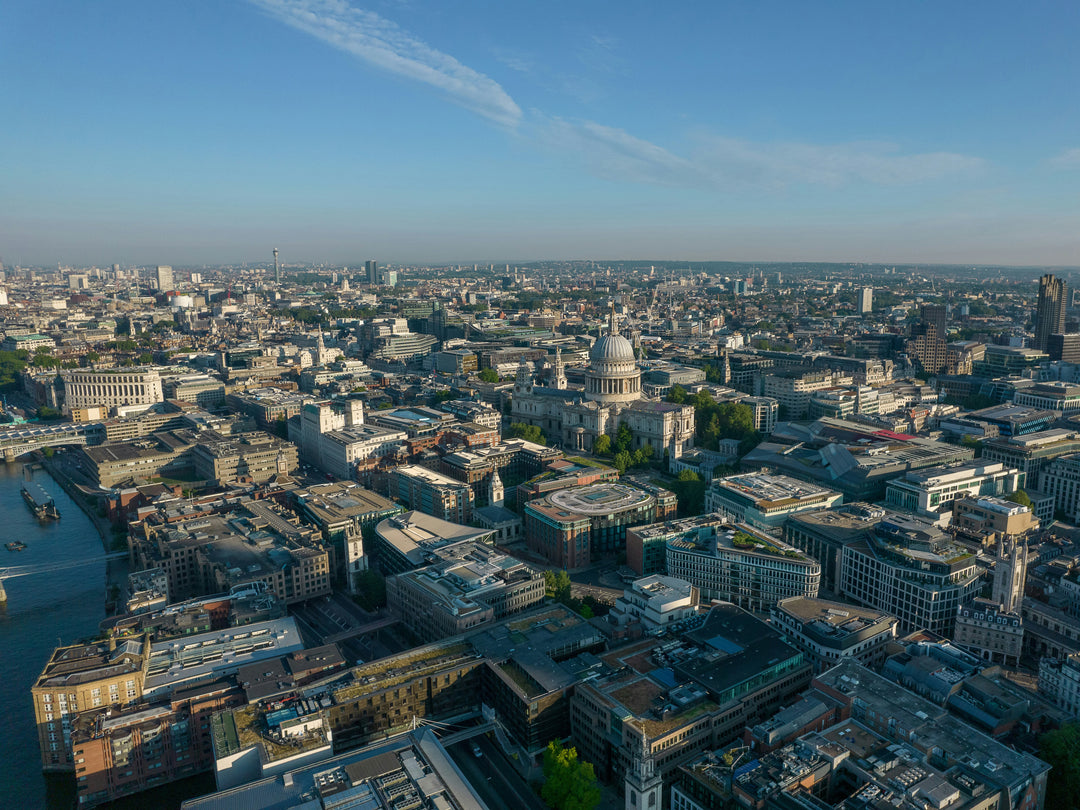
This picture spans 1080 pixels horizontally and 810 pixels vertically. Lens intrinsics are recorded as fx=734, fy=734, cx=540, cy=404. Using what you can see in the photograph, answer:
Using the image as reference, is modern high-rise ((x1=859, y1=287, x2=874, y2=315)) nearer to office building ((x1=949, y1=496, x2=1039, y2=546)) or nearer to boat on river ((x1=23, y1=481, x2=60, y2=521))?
office building ((x1=949, y1=496, x2=1039, y2=546))

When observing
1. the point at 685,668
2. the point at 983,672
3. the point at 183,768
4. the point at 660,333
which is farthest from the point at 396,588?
the point at 660,333

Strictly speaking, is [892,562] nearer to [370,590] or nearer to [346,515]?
[370,590]

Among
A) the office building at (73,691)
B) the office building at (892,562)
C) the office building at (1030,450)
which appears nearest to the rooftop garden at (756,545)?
the office building at (892,562)

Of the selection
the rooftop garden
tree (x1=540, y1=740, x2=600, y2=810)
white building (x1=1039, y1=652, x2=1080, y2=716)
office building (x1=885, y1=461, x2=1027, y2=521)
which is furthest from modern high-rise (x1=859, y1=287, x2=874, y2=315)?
tree (x1=540, y1=740, x2=600, y2=810)

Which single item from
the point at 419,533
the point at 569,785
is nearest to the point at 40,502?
the point at 419,533

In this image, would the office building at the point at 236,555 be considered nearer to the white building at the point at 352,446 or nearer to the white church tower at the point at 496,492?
the white church tower at the point at 496,492
